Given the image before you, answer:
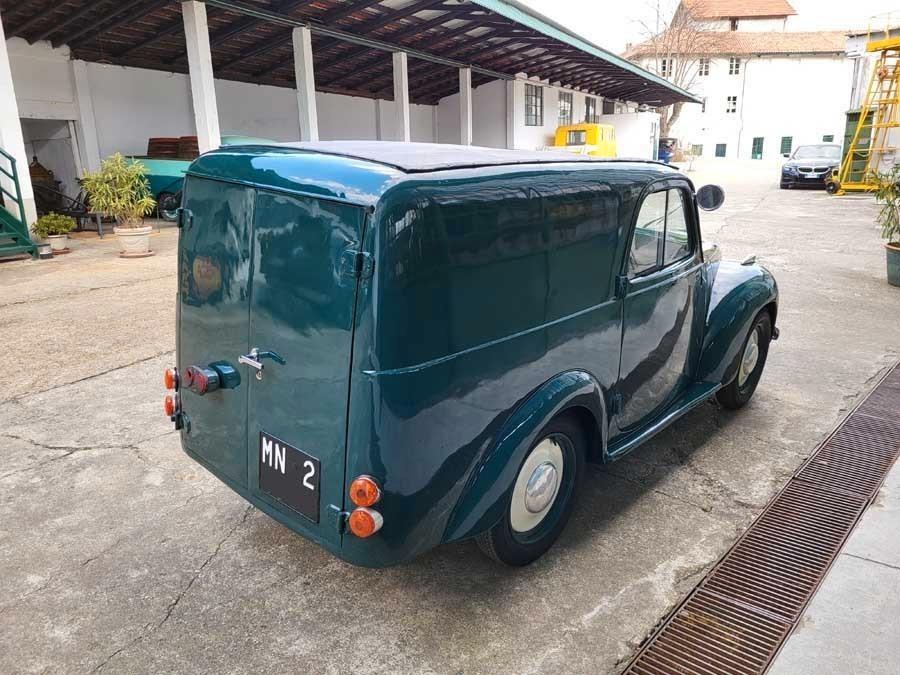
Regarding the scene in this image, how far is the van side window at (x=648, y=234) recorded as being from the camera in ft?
10.5

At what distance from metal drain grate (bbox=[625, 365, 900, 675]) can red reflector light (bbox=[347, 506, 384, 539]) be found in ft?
3.42

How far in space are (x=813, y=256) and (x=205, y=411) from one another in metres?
10.2

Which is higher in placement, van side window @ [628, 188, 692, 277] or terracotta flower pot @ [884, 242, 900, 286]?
van side window @ [628, 188, 692, 277]

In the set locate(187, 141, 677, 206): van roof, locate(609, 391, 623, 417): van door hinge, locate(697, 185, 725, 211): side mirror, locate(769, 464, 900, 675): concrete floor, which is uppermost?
locate(187, 141, 677, 206): van roof

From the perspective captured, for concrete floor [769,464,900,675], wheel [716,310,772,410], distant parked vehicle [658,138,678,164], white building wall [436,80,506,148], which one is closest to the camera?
concrete floor [769,464,900,675]

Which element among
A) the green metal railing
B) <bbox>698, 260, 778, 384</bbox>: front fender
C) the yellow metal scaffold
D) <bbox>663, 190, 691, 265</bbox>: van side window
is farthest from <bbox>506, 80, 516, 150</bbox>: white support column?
<bbox>663, 190, 691, 265</bbox>: van side window

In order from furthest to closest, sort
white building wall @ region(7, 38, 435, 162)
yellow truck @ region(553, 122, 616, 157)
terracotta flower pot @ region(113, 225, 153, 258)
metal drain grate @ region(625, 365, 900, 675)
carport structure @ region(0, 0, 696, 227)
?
yellow truck @ region(553, 122, 616, 157)
white building wall @ region(7, 38, 435, 162)
carport structure @ region(0, 0, 696, 227)
terracotta flower pot @ region(113, 225, 153, 258)
metal drain grate @ region(625, 365, 900, 675)

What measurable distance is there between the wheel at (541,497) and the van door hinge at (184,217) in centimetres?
173

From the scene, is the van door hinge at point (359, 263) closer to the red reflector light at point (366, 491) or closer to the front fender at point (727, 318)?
the red reflector light at point (366, 491)

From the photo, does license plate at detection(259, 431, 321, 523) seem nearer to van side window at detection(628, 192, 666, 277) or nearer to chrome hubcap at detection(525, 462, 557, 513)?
chrome hubcap at detection(525, 462, 557, 513)

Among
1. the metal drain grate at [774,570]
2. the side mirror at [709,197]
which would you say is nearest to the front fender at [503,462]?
the metal drain grate at [774,570]

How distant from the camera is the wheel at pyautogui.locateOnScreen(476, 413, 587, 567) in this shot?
2.68 m

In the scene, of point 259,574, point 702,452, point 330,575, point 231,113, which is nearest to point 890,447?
point 702,452

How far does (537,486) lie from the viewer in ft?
9.02
